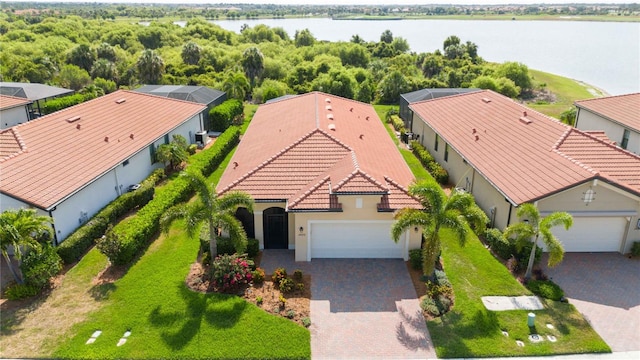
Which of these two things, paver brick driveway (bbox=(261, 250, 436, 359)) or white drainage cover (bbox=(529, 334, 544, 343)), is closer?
paver brick driveway (bbox=(261, 250, 436, 359))

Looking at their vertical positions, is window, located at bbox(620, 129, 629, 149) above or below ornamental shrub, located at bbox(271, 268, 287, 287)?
above

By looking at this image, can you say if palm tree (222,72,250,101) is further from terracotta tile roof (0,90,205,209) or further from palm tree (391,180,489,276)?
palm tree (391,180,489,276)

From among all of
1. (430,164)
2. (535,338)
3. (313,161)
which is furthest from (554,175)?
(313,161)

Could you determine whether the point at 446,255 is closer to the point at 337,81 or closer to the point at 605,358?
the point at 605,358

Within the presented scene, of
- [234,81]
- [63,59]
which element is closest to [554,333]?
[234,81]

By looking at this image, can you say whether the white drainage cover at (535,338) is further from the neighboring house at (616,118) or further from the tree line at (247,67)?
the tree line at (247,67)

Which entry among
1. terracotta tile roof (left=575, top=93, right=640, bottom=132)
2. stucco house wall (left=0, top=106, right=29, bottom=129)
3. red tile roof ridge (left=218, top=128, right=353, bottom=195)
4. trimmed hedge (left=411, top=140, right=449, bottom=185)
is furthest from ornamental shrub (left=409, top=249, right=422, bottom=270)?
stucco house wall (left=0, top=106, right=29, bottom=129)
